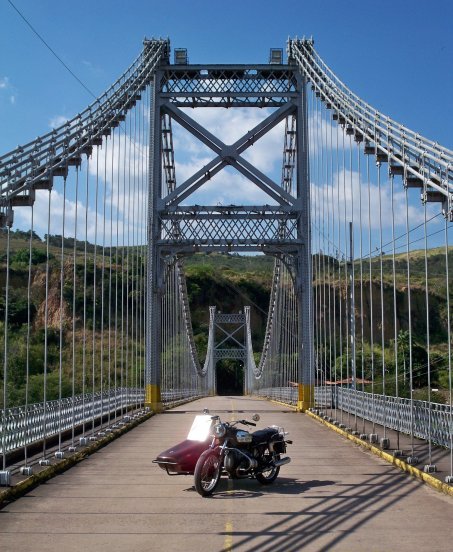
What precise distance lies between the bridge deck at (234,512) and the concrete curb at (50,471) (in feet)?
0.44

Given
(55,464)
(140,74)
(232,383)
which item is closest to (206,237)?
(140,74)

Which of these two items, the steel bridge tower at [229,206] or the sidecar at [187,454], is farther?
the steel bridge tower at [229,206]

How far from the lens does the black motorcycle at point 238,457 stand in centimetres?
1049

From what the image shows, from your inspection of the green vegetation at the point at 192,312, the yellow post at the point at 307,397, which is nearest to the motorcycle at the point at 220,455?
the green vegetation at the point at 192,312

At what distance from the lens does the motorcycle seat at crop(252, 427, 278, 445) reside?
1152cm

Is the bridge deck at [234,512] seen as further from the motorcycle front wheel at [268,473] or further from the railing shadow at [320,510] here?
the motorcycle front wheel at [268,473]

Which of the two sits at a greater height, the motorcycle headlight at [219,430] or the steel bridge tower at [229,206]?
the steel bridge tower at [229,206]

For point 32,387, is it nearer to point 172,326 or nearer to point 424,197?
point 172,326

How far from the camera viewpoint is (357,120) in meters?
18.9

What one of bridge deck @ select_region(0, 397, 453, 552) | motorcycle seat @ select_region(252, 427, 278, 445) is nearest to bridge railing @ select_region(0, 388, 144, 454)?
bridge deck @ select_region(0, 397, 453, 552)

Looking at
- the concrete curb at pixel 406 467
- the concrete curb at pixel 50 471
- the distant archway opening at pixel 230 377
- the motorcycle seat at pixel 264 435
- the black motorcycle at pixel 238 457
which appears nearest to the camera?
the concrete curb at pixel 50 471

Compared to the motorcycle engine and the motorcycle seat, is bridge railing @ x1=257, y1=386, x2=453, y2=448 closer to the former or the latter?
the motorcycle seat

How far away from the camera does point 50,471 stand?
39.2ft

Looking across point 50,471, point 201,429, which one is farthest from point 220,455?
point 50,471
